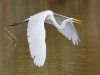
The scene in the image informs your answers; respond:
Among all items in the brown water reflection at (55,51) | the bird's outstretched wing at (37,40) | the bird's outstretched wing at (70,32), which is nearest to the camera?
the bird's outstretched wing at (37,40)

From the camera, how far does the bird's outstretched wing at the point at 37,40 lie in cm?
686

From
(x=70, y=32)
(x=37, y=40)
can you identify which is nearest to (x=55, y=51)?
(x=70, y=32)

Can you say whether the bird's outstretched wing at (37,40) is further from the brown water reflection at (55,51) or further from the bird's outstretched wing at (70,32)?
the brown water reflection at (55,51)

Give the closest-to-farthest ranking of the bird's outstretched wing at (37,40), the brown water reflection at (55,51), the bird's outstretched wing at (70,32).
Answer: the bird's outstretched wing at (37,40) → the bird's outstretched wing at (70,32) → the brown water reflection at (55,51)

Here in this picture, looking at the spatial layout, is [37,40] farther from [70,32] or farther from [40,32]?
[70,32]

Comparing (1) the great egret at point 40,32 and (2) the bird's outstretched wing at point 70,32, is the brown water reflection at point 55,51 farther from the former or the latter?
(1) the great egret at point 40,32

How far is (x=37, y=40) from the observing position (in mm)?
7199

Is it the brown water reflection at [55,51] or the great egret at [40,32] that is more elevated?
the great egret at [40,32]

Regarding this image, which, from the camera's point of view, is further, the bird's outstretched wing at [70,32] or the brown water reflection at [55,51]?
the brown water reflection at [55,51]

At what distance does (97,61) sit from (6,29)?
4.29 meters

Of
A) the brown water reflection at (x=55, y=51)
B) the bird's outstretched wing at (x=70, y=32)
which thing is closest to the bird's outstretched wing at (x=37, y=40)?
the bird's outstretched wing at (x=70, y=32)

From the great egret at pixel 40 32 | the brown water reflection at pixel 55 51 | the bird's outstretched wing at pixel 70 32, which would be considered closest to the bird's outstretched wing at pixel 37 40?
the great egret at pixel 40 32

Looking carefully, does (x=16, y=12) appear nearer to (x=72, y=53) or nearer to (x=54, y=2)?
(x=54, y=2)

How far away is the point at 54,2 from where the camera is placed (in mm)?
21875
